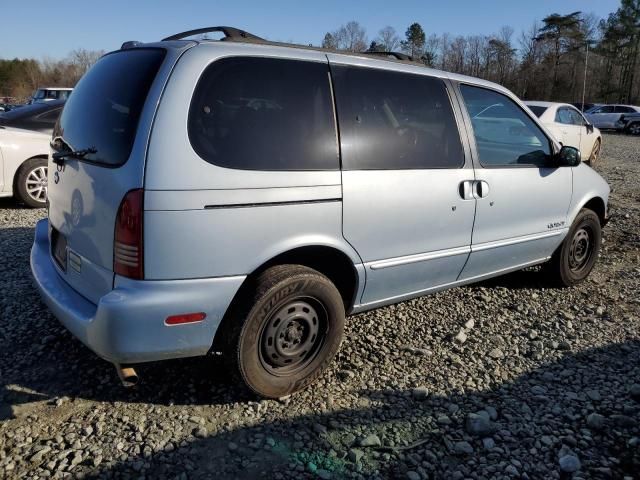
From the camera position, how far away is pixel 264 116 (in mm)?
2645

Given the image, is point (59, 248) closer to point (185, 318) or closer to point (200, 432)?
point (185, 318)

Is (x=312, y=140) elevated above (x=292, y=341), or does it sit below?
above

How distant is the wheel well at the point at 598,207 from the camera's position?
191 inches

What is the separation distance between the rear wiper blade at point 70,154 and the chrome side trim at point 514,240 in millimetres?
2573

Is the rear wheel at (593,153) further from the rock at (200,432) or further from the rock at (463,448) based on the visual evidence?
the rock at (200,432)

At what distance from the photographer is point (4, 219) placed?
21.0 ft

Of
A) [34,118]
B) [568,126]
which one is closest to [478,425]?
[34,118]

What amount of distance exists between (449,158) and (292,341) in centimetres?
164

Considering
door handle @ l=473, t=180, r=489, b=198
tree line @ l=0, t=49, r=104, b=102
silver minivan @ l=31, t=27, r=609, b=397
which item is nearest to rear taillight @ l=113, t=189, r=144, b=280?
silver minivan @ l=31, t=27, r=609, b=397

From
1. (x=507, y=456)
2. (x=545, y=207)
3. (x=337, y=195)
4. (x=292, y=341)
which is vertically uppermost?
(x=337, y=195)

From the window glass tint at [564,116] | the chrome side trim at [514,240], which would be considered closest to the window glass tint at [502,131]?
the chrome side trim at [514,240]

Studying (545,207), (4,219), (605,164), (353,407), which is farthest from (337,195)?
(605,164)

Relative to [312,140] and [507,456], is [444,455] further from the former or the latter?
[312,140]

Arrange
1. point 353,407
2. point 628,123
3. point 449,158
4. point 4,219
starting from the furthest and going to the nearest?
point 628,123, point 4,219, point 449,158, point 353,407
